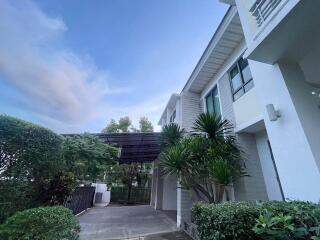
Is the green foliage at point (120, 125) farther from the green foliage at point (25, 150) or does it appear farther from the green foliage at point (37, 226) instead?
the green foliage at point (37, 226)

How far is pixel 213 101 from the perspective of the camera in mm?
8688

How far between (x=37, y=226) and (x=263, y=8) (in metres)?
6.48

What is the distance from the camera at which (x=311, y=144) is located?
296cm

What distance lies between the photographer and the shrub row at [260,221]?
1800 mm

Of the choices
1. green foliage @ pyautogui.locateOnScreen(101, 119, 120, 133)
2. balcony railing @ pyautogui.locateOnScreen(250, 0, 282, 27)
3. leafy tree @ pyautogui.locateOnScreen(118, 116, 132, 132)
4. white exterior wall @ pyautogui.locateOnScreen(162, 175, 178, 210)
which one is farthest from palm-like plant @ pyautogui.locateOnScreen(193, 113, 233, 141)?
green foliage @ pyautogui.locateOnScreen(101, 119, 120, 133)

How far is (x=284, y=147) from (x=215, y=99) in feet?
17.3

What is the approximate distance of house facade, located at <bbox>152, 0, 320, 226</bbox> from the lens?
2.97 m

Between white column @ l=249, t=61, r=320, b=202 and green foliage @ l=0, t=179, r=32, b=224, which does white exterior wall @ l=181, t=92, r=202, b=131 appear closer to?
white column @ l=249, t=61, r=320, b=202

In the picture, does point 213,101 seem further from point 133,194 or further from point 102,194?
point 102,194

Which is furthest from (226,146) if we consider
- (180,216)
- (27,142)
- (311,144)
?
(27,142)

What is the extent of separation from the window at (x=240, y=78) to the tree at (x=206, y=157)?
1378mm

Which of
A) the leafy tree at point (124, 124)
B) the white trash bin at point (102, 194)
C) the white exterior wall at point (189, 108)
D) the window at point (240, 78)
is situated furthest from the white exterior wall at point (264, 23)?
the leafy tree at point (124, 124)

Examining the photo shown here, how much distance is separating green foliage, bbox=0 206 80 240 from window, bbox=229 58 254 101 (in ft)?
21.1

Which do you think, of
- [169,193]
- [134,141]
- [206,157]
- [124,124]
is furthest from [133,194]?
[206,157]
